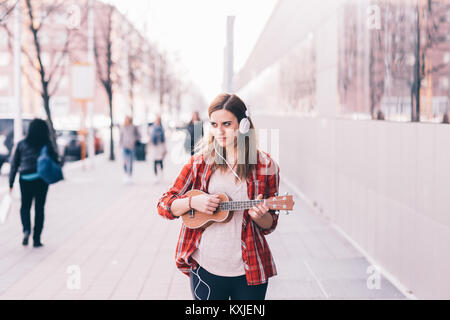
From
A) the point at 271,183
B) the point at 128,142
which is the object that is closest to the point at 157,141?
the point at 128,142

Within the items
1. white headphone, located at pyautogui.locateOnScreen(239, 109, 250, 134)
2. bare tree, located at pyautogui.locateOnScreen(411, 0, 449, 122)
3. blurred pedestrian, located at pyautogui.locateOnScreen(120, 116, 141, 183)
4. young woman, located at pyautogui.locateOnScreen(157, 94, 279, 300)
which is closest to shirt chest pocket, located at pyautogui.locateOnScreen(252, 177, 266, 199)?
young woman, located at pyautogui.locateOnScreen(157, 94, 279, 300)

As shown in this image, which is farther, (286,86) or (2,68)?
(2,68)

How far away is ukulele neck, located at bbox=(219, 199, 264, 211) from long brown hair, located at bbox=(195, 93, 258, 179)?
0.50 feet

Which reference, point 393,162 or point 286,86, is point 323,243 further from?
point 286,86

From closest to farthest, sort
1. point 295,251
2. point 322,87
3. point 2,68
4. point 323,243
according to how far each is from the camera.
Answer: point 295,251 → point 323,243 → point 322,87 → point 2,68

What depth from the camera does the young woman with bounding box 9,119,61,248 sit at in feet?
28.6

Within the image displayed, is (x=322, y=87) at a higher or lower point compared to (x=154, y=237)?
higher

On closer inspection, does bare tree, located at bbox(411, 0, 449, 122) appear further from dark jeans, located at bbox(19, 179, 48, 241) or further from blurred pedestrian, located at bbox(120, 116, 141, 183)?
blurred pedestrian, located at bbox(120, 116, 141, 183)

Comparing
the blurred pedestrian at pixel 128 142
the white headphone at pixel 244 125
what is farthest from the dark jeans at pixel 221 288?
the blurred pedestrian at pixel 128 142

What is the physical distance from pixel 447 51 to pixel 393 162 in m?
1.68
